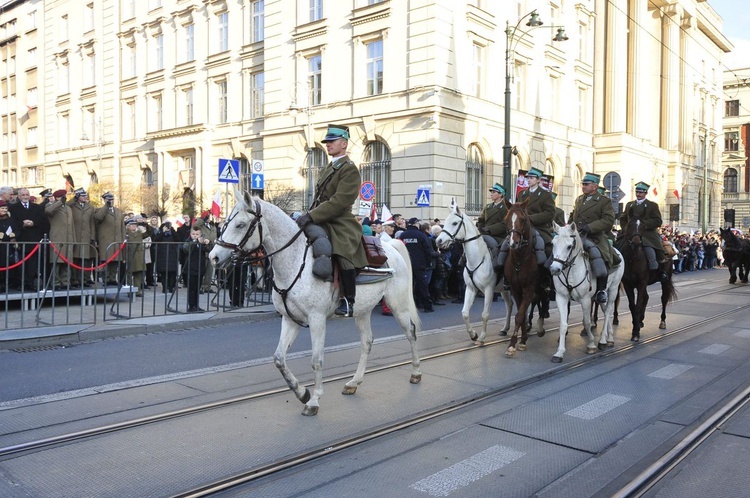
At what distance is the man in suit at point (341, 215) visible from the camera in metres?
6.28

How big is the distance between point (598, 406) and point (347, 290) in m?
2.92

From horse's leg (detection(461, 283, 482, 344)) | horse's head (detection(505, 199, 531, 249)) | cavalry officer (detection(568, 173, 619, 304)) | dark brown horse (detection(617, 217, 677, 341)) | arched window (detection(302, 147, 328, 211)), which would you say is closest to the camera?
horse's head (detection(505, 199, 531, 249))

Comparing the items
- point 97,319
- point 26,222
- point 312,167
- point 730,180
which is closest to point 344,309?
point 97,319

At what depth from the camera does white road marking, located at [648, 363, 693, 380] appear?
26.1 ft

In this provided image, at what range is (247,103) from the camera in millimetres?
33688

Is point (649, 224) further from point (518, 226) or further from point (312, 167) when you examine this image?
point (312, 167)

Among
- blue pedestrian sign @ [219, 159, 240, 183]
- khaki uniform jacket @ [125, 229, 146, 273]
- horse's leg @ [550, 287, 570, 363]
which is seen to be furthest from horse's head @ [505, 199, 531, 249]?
blue pedestrian sign @ [219, 159, 240, 183]

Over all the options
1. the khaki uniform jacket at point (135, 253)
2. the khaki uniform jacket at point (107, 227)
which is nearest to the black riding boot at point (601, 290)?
the khaki uniform jacket at point (135, 253)

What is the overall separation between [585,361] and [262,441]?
5293 millimetres

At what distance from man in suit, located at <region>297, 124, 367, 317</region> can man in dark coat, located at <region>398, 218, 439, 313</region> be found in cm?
814

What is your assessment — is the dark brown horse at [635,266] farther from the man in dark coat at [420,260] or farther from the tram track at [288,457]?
the man in dark coat at [420,260]

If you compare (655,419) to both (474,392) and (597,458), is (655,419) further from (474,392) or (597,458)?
(474,392)

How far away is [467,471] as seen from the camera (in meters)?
4.73

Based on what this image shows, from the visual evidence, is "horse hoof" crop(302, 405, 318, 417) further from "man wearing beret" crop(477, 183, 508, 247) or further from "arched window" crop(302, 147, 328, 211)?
"arched window" crop(302, 147, 328, 211)
